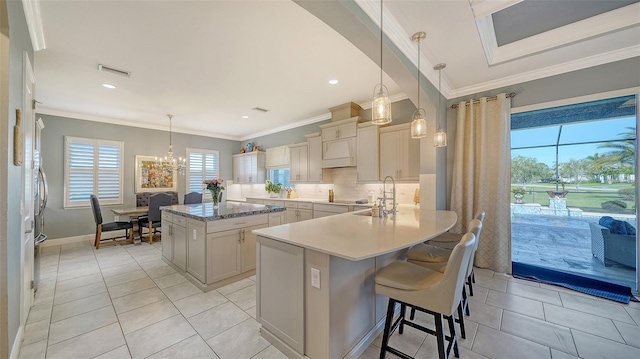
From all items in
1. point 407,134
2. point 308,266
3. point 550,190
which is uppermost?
point 407,134

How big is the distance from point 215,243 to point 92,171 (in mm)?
4661

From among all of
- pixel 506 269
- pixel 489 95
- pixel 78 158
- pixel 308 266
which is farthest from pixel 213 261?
pixel 78 158

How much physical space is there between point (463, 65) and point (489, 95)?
86cm

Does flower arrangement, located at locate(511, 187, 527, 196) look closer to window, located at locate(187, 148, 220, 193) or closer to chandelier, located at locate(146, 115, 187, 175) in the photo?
chandelier, located at locate(146, 115, 187, 175)

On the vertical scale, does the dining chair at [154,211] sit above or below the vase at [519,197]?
below

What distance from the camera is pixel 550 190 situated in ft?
11.8

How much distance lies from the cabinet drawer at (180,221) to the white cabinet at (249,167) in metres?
3.33

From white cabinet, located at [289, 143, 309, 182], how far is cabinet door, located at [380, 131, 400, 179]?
1.89 meters

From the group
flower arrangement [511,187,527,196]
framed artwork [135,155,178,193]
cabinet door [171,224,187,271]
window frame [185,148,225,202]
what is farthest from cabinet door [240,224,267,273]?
window frame [185,148,225,202]

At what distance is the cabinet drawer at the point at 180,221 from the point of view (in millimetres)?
3208

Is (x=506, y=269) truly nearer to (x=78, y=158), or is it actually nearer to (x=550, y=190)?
(x=550, y=190)

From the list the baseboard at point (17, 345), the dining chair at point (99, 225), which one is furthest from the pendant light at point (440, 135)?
the dining chair at point (99, 225)

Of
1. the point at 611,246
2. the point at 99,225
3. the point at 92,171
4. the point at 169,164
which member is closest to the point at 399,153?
the point at 611,246

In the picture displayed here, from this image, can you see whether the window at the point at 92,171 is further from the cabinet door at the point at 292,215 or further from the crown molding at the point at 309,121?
the cabinet door at the point at 292,215
